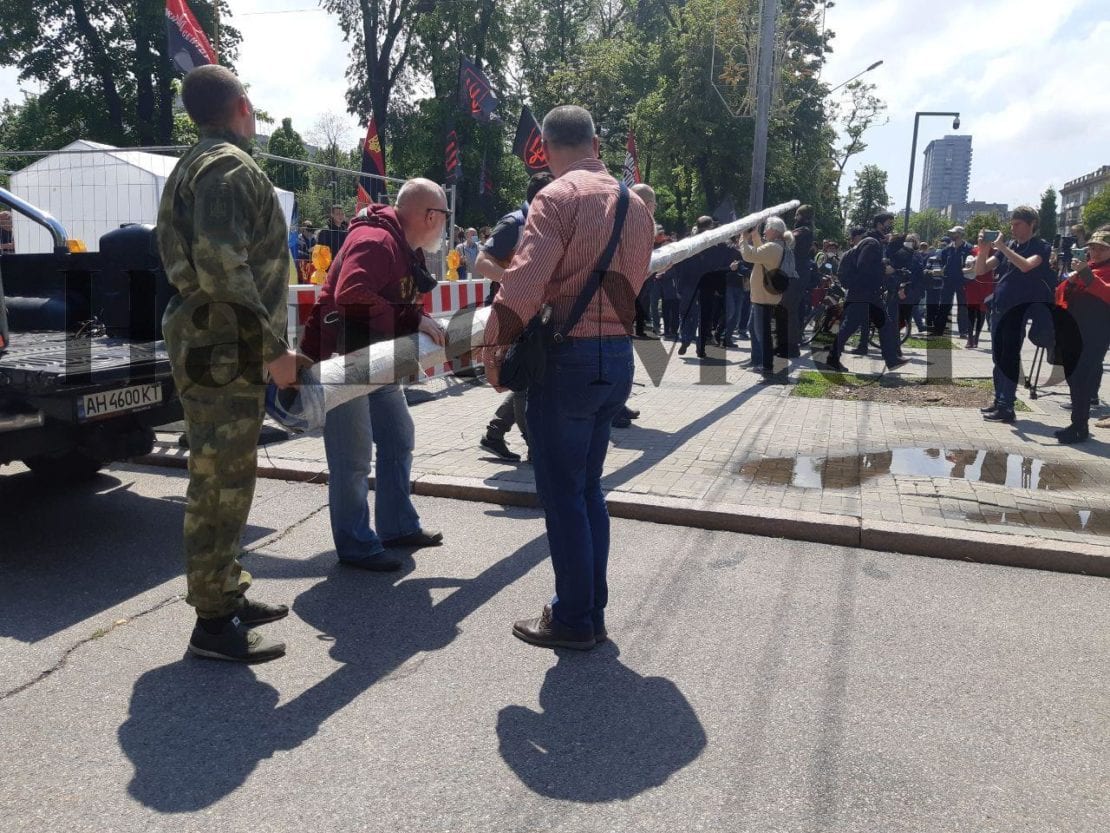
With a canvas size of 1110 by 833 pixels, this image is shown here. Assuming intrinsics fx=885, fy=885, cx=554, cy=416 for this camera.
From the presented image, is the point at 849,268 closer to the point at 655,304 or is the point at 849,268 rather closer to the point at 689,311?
the point at 689,311

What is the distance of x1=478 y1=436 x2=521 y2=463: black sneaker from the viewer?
6395mm

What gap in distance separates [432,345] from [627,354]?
113 centimetres

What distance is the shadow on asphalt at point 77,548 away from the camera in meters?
3.84

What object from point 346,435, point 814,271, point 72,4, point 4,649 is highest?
point 72,4

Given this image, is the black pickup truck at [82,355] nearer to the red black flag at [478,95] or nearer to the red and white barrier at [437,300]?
the red and white barrier at [437,300]

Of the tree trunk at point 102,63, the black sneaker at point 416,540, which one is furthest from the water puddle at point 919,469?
the tree trunk at point 102,63

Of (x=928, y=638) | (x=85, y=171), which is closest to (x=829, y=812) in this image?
(x=928, y=638)

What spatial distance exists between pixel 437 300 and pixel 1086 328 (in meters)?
6.10

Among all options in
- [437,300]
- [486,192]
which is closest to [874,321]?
[437,300]

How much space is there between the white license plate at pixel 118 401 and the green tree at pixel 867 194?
6673 centimetres

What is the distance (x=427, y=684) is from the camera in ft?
10.5

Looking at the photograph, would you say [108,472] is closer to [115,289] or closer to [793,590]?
[115,289]

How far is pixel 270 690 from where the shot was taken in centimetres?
315

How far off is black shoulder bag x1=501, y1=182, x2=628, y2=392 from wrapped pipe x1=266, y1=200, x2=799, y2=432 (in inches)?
7.4
